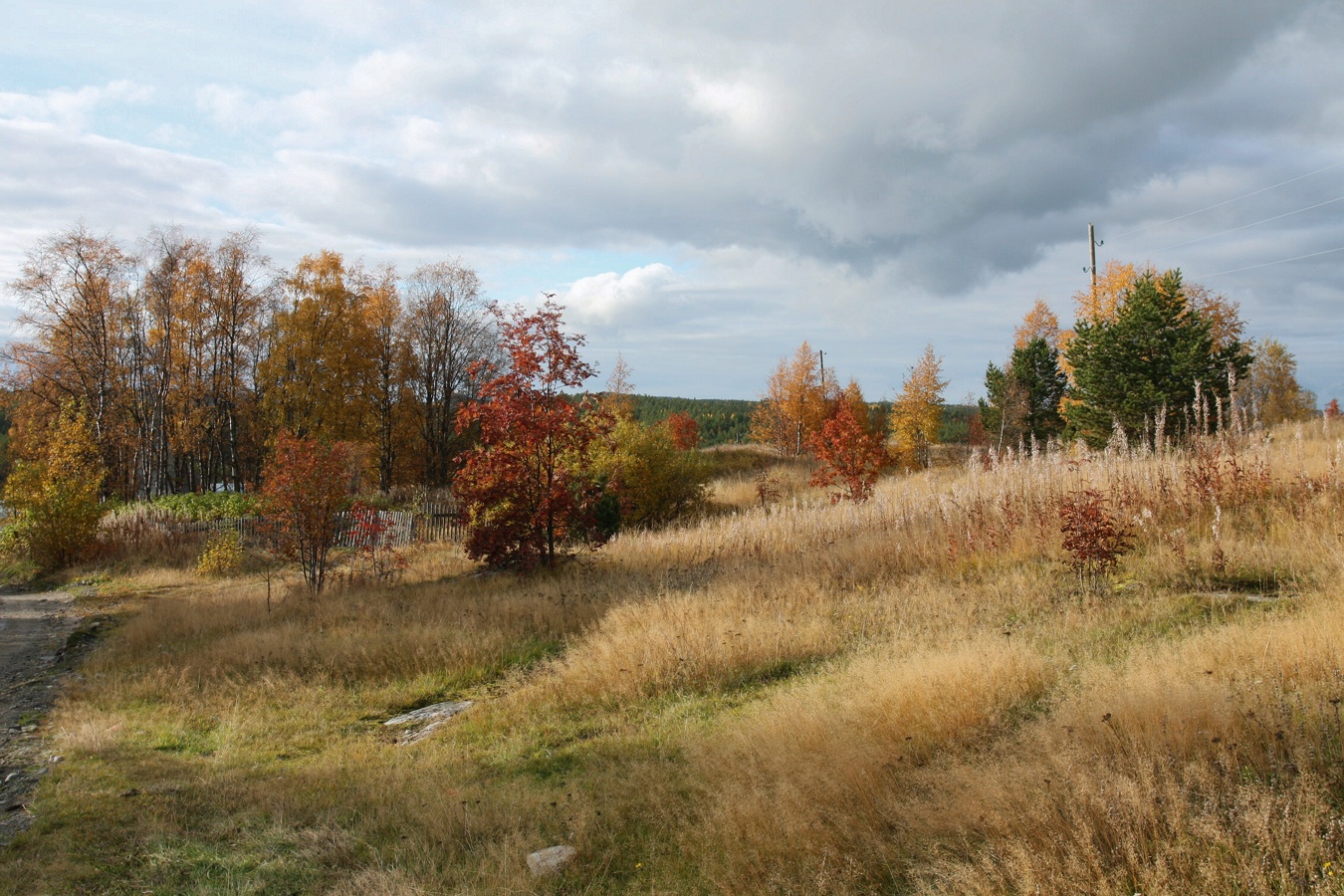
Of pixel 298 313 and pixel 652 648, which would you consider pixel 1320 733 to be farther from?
pixel 298 313

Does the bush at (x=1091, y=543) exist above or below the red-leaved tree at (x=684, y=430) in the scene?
below

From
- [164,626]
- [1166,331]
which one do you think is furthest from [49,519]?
[1166,331]

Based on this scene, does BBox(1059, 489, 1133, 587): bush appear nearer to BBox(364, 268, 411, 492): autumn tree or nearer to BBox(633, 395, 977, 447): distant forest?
BBox(364, 268, 411, 492): autumn tree

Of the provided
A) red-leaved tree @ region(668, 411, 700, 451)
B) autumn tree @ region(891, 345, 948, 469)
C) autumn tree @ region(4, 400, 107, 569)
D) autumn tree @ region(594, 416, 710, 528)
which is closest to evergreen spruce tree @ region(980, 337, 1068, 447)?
autumn tree @ region(891, 345, 948, 469)

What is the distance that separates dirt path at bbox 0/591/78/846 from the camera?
636 cm

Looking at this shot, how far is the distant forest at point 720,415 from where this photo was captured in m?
98.1

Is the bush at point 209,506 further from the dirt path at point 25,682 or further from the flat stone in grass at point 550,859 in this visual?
the flat stone in grass at point 550,859

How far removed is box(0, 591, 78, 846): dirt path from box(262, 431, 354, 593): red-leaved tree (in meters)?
3.97

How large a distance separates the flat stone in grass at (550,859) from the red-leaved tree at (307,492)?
40.2 ft

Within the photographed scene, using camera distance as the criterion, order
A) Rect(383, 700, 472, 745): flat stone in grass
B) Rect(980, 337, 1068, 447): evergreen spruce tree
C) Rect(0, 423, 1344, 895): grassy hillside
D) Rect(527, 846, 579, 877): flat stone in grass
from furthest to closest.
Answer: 1. Rect(980, 337, 1068, 447): evergreen spruce tree
2. Rect(383, 700, 472, 745): flat stone in grass
3. Rect(527, 846, 579, 877): flat stone in grass
4. Rect(0, 423, 1344, 895): grassy hillside

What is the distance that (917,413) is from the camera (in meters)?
43.8

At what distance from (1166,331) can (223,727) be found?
965 inches

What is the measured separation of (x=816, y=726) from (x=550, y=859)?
6.25 ft

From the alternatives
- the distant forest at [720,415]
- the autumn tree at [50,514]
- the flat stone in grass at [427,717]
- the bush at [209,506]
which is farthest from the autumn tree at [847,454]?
the distant forest at [720,415]
